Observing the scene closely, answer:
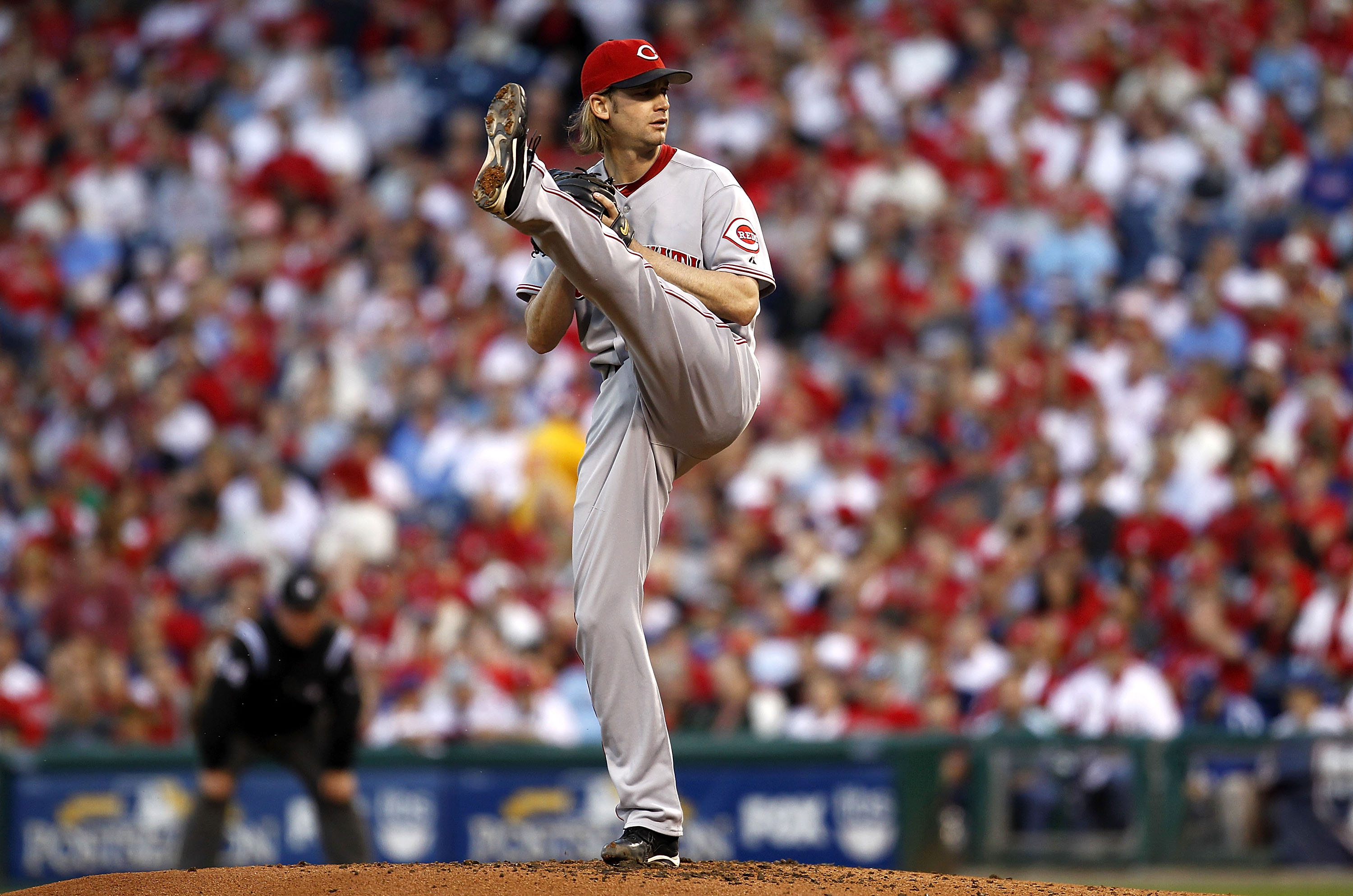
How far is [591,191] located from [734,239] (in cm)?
43

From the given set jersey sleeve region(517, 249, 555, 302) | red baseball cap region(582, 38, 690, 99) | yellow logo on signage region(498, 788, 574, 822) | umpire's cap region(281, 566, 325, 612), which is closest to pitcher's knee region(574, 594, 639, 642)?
jersey sleeve region(517, 249, 555, 302)

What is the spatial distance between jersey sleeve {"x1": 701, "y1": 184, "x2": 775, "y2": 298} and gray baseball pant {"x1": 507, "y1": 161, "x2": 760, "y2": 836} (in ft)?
0.52

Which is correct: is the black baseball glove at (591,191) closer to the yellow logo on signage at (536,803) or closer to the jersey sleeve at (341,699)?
the jersey sleeve at (341,699)

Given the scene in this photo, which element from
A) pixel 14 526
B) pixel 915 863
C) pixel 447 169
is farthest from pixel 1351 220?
pixel 14 526

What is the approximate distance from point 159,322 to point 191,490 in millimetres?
2184

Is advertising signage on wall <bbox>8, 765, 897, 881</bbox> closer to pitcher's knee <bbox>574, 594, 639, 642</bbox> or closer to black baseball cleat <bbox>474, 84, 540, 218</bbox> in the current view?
pitcher's knee <bbox>574, 594, 639, 642</bbox>

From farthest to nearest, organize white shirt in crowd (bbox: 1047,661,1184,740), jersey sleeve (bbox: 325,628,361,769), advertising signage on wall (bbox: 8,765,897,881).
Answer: white shirt in crowd (bbox: 1047,661,1184,740), advertising signage on wall (bbox: 8,765,897,881), jersey sleeve (bbox: 325,628,361,769)

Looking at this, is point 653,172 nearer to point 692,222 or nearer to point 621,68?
point 692,222

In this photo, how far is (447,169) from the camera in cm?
1440

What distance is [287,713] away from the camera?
7.43m

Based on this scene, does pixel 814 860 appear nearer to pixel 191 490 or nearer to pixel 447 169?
pixel 191 490

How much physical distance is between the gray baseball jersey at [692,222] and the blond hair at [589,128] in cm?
13

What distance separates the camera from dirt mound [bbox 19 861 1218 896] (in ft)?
13.7

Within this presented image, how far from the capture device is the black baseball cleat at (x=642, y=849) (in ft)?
14.2
